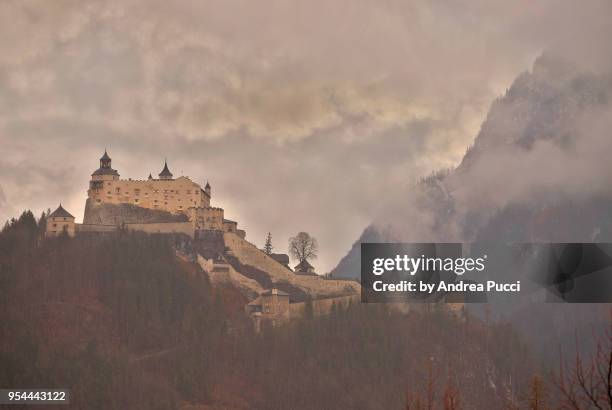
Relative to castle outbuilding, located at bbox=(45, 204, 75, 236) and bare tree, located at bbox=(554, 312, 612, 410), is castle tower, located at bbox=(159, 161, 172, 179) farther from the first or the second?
bare tree, located at bbox=(554, 312, 612, 410)

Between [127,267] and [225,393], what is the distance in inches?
802

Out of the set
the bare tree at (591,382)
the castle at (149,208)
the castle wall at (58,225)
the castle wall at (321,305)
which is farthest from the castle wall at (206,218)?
the bare tree at (591,382)

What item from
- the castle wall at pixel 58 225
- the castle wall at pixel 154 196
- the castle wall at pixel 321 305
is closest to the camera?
the castle wall at pixel 321 305

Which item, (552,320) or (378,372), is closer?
(378,372)

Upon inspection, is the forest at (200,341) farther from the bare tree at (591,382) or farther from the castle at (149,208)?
the bare tree at (591,382)

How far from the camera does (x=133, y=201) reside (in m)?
153

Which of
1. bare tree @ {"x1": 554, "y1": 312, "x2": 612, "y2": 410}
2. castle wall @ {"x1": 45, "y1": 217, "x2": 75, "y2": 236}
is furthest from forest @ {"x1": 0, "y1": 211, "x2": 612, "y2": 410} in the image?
bare tree @ {"x1": 554, "y1": 312, "x2": 612, "y2": 410}

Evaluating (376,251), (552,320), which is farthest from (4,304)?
(552,320)

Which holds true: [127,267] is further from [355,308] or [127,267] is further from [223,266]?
[355,308]

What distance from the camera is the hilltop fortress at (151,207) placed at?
151 meters

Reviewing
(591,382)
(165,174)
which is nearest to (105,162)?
(165,174)

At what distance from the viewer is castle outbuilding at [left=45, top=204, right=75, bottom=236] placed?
148m

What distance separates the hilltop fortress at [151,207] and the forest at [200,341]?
175 centimetres

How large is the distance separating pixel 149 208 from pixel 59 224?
10.7 metres
